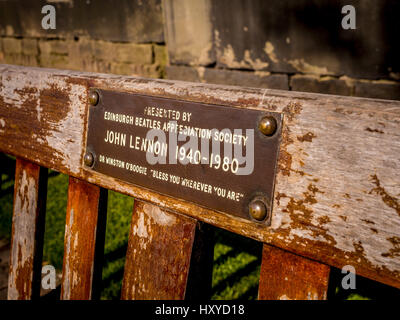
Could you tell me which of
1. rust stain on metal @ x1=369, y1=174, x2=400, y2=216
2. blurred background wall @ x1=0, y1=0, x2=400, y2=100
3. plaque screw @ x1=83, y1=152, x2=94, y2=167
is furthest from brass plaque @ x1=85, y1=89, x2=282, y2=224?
blurred background wall @ x1=0, y1=0, x2=400, y2=100

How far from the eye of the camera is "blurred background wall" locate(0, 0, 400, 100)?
2.44 m

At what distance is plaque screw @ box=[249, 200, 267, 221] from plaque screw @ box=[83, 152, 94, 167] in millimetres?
455

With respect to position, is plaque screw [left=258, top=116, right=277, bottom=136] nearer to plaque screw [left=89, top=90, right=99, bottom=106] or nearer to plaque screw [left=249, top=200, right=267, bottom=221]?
plaque screw [left=249, top=200, right=267, bottom=221]

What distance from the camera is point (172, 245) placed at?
775mm

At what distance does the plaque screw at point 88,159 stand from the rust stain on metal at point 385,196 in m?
0.65

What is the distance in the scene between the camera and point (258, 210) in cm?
63

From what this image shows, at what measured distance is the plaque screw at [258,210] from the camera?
63 cm

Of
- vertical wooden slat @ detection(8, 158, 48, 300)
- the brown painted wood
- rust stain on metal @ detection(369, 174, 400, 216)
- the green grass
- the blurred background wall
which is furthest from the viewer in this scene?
the blurred background wall

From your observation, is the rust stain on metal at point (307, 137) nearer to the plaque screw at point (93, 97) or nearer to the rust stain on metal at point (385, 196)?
the rust stain on metal at point (385, 196)

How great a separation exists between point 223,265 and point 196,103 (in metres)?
1.95

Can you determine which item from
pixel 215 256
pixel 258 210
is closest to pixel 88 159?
pixel 258 210

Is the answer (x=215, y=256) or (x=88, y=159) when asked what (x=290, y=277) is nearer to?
(x=88, y=159)

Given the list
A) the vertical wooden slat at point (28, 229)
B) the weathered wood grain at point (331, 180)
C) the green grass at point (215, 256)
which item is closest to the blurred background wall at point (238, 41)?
the green grass at point (215, 256)
